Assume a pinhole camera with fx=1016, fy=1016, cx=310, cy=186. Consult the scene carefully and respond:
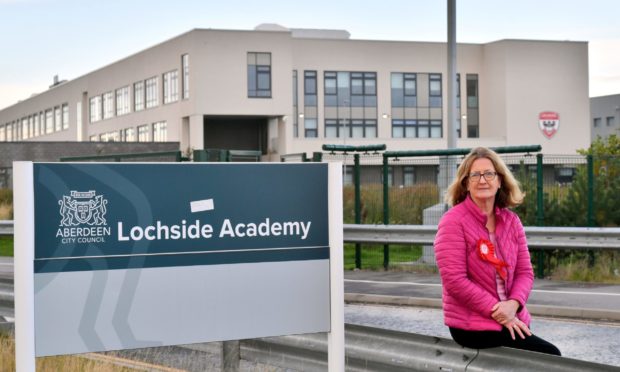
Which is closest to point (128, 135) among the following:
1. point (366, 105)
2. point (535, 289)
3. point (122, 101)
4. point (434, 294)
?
Answer: point (122, 101)

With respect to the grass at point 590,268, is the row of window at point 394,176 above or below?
above

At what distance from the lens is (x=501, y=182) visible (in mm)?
5531

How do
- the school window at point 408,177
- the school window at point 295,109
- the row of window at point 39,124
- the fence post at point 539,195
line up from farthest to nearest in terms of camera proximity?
the row of window at point 39,124, the school window at point 295,109, the school window at point 408,177, the fence post at point 539,195

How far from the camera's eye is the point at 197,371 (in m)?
7.76

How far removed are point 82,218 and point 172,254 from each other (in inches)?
19.6

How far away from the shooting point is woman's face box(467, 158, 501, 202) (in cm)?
540

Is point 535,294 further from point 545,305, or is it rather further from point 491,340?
point 491,340

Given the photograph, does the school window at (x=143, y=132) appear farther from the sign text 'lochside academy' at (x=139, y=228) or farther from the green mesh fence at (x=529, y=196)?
the sign text 'lochside academy' at (x=139, y=228)

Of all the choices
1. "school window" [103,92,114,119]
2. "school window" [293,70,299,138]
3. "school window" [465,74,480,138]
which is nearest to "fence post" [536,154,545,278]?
"school window" [293,70,299,138]

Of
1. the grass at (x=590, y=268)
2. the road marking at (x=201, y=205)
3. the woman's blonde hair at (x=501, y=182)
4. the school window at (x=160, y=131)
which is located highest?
the school window at (x=160, y=131)

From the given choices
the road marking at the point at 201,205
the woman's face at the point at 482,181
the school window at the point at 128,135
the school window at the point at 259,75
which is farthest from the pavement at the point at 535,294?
the school window at the point at 128,135

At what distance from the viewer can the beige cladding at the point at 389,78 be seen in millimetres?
67375

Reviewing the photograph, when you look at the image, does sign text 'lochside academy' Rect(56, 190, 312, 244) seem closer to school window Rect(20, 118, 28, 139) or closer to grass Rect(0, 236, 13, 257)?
grass Rect(0, 236, 13, 257)

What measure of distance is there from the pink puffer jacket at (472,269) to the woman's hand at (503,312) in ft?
0.09
